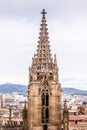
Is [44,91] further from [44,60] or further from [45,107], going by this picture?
[44,60]

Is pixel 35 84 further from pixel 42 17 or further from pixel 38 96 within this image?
pixel 42 17

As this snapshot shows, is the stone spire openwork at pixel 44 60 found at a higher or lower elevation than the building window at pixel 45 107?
higher

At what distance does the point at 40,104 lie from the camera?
293 ft

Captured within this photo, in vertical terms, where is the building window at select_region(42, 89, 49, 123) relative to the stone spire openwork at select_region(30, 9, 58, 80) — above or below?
below

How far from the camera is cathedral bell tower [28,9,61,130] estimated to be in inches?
3489

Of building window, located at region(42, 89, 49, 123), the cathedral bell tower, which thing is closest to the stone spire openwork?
the cathedral bell tower

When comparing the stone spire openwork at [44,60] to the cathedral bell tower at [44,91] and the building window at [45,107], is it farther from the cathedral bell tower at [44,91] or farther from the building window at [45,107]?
the building window at [45,107]

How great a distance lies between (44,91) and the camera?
8900 cm

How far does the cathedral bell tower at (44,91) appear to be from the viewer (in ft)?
291

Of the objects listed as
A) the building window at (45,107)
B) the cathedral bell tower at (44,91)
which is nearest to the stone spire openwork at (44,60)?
the cathedral bell tower at (44,91)

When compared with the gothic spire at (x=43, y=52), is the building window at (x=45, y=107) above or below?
below

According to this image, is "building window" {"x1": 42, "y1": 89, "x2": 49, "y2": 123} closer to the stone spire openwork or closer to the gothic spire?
the stone spire openwork

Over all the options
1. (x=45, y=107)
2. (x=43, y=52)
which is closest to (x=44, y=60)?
(x=43, y=52)

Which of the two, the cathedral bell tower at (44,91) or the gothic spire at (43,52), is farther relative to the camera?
the gothic spire at (43,52)
